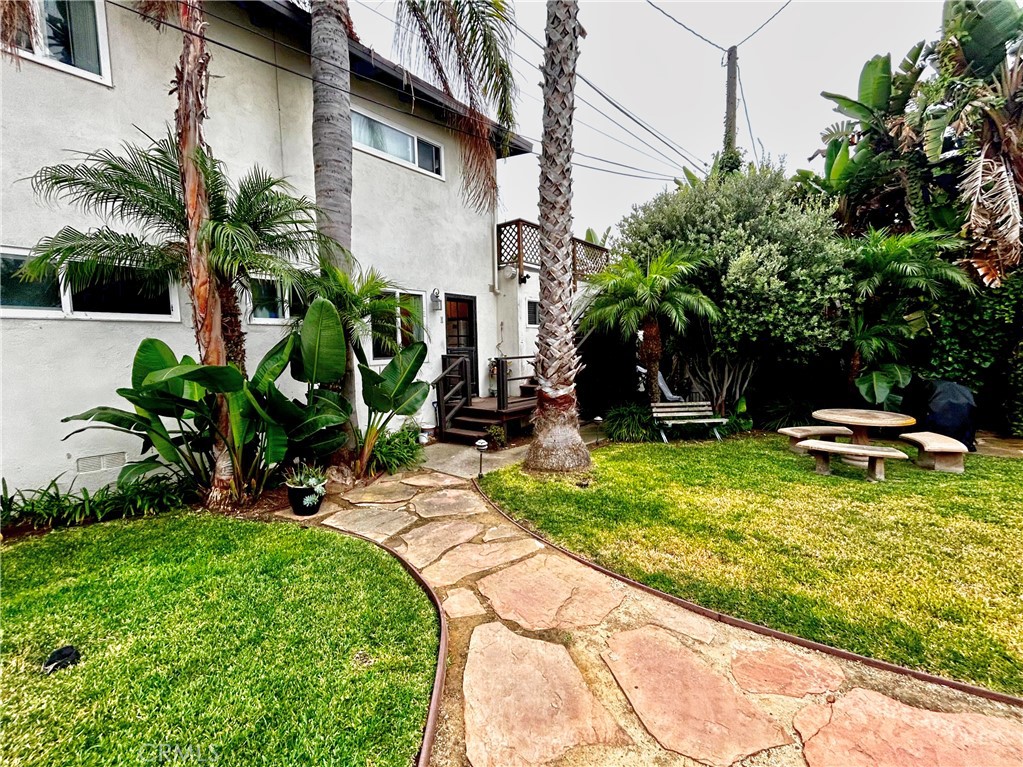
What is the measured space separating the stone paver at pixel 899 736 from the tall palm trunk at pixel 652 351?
6206 millimetres

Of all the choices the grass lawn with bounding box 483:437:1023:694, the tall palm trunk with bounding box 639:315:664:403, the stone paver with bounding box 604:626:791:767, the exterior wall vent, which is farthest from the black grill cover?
the exterior wall vent

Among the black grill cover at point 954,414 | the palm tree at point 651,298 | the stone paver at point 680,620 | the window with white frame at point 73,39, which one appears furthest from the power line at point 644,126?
the stone paver at point 680,620

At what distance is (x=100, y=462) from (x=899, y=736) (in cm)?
715

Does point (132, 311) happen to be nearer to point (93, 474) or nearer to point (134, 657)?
point (93, 474)

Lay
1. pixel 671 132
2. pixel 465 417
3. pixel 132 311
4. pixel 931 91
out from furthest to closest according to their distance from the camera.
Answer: pixel 671 132
pixel 465 417
pixel 931 91
pixel 132 311

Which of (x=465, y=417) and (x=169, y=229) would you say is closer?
(x=169, y=229)

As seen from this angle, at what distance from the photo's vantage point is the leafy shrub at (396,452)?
19.6 ft

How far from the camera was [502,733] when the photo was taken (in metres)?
1.87

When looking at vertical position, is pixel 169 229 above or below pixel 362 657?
above

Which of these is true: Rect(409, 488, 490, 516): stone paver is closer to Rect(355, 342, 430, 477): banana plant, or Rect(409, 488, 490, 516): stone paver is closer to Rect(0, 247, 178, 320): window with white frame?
Rect(355, 342, 430, 477): banana plant

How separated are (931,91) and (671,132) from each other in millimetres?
5910

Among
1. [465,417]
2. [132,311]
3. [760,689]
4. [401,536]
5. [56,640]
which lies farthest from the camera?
[465,417]

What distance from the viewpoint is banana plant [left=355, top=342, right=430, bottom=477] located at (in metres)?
5.19

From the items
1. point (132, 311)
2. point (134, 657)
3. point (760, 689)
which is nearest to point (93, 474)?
point (132, 311)
